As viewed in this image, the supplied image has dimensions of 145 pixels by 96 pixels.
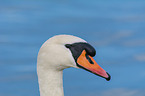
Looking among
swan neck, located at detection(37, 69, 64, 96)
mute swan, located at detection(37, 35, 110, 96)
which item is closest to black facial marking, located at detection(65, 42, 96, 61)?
mute swan, located at detection(37, 35, 110, 96)

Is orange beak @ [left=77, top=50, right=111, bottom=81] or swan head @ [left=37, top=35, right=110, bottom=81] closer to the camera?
orange beak @ [left=77, top=50, right=111, bottom=81]

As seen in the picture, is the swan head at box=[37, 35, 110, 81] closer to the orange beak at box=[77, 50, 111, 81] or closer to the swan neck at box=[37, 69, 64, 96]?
the orange beak at box=[77, 50, 111, 81]

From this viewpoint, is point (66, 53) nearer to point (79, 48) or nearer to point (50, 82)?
point (79, 48)

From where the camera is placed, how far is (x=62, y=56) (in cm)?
677

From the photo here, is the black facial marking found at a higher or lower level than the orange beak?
higher

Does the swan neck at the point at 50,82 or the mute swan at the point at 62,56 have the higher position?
the mute swan at the point at 62,56

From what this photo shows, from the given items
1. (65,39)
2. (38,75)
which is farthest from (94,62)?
(38,75)

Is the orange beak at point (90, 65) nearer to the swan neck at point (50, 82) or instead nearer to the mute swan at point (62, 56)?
the mute swan at point (62, 56)

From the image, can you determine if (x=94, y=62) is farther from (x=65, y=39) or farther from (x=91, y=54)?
(x=65, y=39)

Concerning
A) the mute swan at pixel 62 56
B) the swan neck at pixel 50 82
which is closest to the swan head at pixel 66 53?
the mute swan at pixel 62 56

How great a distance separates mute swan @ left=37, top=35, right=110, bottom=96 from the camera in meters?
6.69

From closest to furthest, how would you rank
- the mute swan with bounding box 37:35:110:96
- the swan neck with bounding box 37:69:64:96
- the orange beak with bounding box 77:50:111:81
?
the orange beak with bounding box 77:50:111:81
the mute swan with bounding box 37:35:110:96
the swan neck with bounding box 37:69:64:96

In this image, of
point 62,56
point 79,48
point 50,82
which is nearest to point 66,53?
point 62,56

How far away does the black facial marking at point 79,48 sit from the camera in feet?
22.0
